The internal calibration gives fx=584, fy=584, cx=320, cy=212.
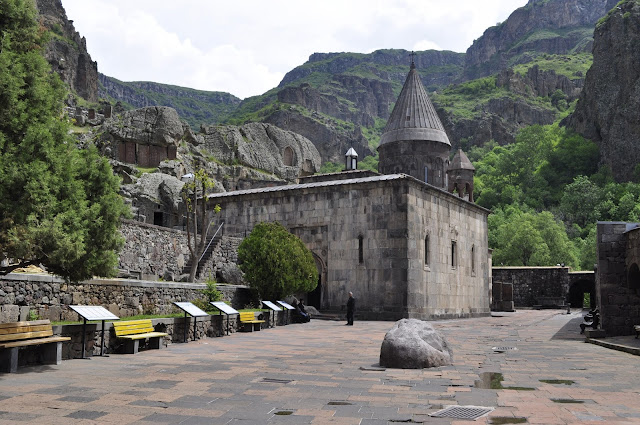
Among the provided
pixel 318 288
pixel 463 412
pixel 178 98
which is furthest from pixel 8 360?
pixel 178 98

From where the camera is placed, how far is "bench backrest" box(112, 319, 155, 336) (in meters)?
9.98

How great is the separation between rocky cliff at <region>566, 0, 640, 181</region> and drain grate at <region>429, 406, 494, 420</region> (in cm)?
6709

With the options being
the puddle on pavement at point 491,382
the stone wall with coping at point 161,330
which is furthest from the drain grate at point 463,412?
the stone wall with coping at point 161,330

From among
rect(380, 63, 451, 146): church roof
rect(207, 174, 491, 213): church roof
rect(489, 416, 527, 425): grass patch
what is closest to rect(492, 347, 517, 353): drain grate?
rect(489, 416, 527, 425): grass patch

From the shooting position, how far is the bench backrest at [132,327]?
9.98 m

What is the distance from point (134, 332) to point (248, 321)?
5.53m

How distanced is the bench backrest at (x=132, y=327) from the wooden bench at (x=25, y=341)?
1.35 m

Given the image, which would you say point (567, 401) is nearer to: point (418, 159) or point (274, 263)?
point (274, 263)

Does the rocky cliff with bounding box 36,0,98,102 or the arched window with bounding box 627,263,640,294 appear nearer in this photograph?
the arched window with bounding box 627,263,640,294

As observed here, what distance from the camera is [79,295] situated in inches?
441

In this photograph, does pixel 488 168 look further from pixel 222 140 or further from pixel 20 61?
pixel 20 61

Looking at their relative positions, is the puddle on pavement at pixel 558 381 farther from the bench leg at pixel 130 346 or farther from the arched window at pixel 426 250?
the arched window at pixel 426 250

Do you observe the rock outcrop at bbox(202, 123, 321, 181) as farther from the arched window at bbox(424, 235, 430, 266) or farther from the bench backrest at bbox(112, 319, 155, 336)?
the bench backrest at bbox(112, 319, 155, 336)

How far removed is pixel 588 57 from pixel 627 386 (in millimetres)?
148852
